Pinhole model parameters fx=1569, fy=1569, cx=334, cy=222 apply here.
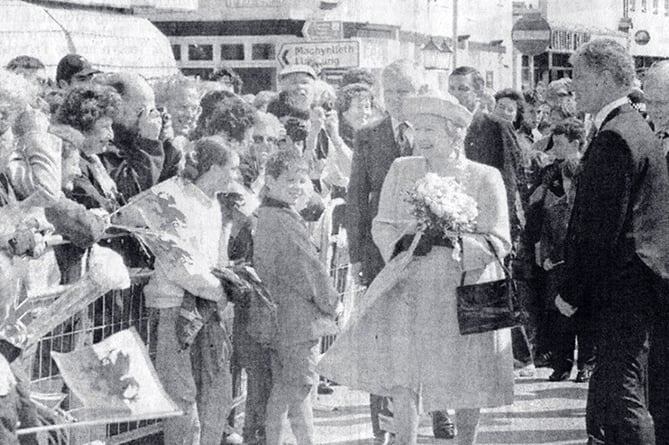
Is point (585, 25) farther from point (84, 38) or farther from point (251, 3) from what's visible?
point (84, 38)

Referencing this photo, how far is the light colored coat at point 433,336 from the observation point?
780 cm

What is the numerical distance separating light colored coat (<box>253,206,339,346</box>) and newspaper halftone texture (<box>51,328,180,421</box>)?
5.04 feet

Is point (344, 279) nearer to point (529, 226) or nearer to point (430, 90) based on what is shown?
point (529, 226)

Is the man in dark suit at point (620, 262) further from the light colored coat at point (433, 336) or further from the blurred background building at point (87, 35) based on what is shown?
the blurred background building at point (87, 35)

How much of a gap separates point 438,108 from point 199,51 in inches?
947

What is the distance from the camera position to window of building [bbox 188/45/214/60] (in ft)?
103

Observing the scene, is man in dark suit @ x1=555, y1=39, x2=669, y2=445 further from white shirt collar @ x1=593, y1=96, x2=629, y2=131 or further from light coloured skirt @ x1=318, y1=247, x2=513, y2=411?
light coloured skirt @ x1=318, y1=247, x2=513, y2=411

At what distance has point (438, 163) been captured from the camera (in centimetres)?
798

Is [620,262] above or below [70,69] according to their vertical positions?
below

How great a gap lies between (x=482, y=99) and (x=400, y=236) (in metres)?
7.57

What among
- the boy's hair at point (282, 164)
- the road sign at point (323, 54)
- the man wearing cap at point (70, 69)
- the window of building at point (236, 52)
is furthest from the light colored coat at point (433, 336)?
the window of building at point (236, 52)

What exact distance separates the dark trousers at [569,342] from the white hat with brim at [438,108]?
1137 mm

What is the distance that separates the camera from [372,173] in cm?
918

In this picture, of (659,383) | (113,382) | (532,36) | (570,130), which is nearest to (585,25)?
(532,36)
